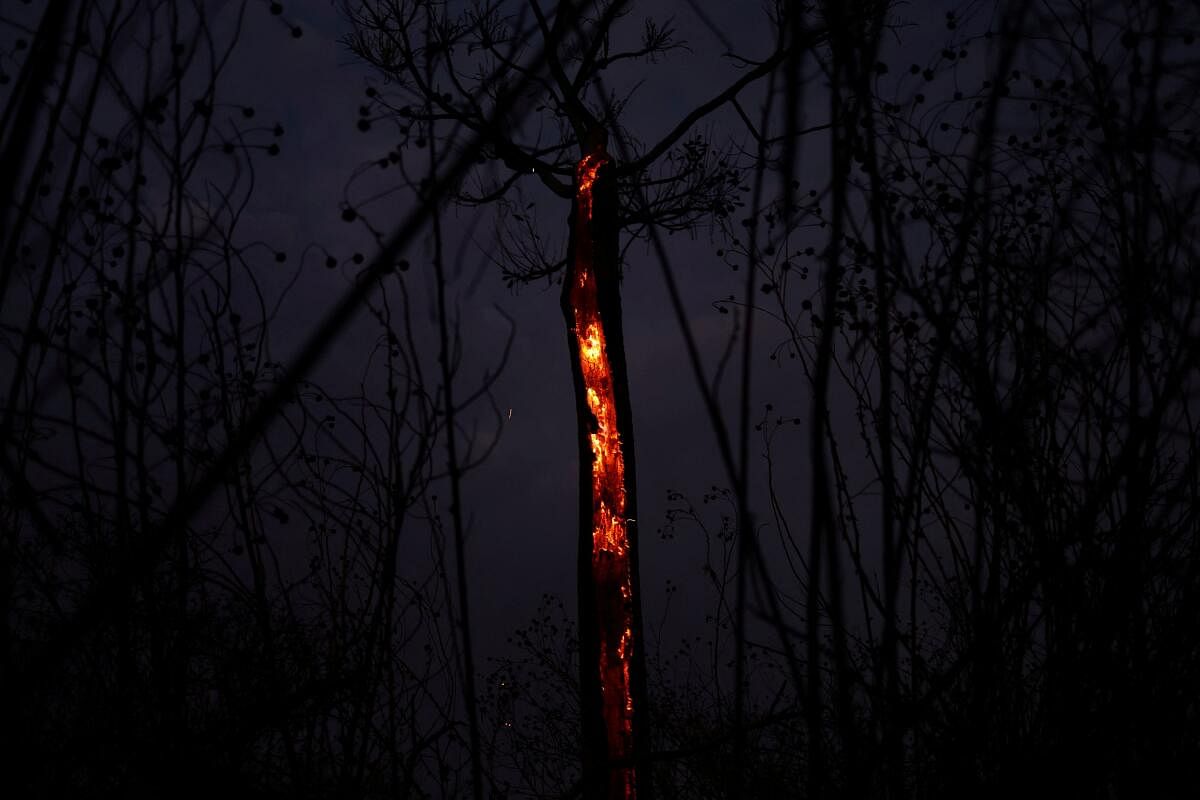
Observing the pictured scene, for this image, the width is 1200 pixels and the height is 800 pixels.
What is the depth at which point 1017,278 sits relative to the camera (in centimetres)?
174

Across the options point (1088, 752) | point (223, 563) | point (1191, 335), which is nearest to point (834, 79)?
point (1191, 335)

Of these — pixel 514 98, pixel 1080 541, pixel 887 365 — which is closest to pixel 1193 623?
pixel 1080 541

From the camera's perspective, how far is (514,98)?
3.14 feet

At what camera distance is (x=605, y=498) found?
3.22m

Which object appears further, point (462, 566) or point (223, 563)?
point (223, 563)

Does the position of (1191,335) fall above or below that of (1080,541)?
above

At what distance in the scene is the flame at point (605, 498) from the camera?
2873mm

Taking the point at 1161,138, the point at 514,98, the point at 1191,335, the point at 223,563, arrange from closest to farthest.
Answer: the point at 514,98 < the point at 1191,335 < the point at 1161,138 < the point at 223,563

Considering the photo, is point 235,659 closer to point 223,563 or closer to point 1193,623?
point 223,563

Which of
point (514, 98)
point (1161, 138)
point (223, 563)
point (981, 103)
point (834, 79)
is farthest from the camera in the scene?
point (981, 103)

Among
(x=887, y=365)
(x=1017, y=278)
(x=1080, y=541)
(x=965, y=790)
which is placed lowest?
(x=965, y=790)

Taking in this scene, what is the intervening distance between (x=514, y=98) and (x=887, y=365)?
1.82 feet

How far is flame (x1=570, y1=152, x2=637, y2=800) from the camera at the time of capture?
287 cm

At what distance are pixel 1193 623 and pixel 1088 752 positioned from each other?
0.41 m
